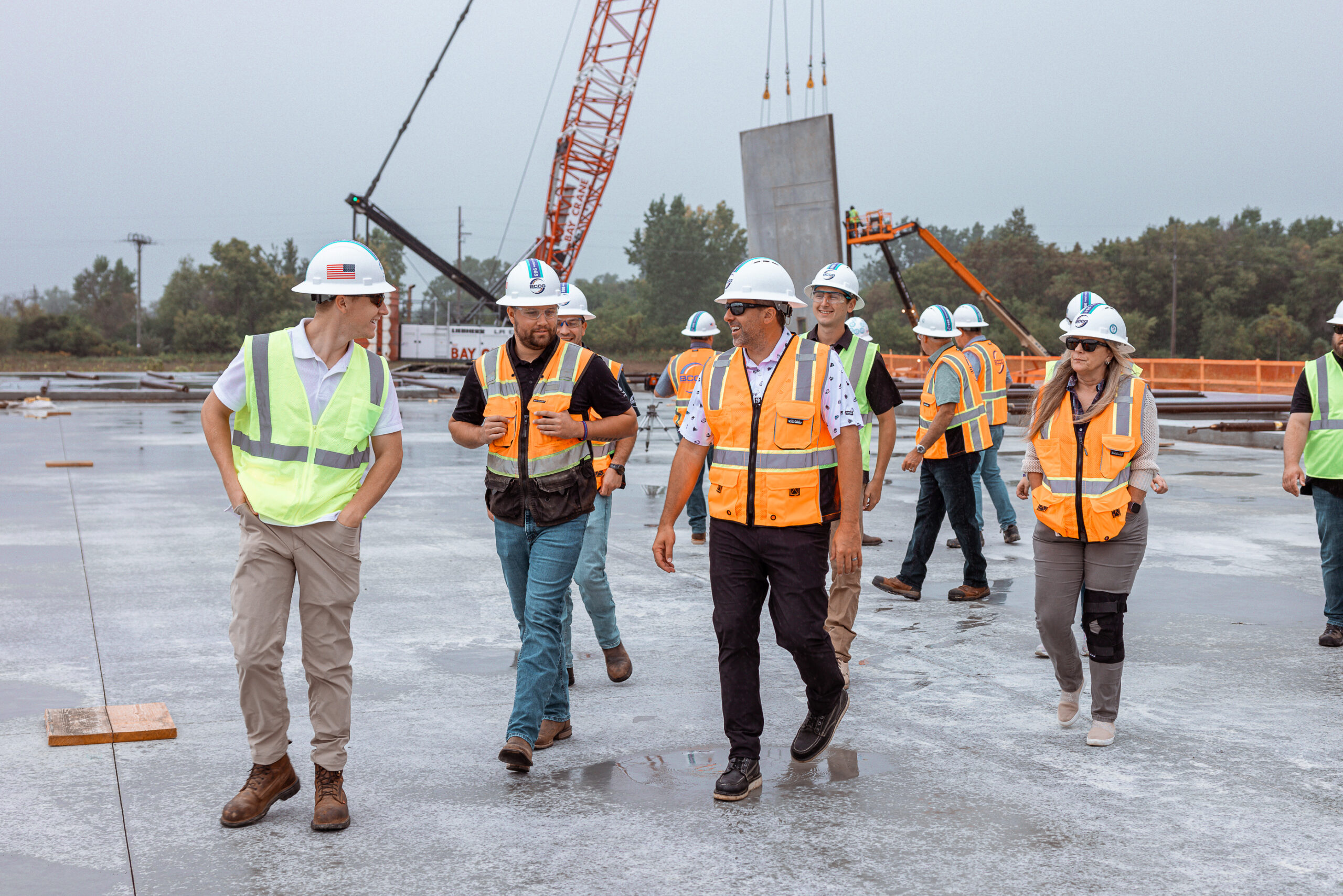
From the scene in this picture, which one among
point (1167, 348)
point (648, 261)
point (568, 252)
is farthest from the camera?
point (648, 261)

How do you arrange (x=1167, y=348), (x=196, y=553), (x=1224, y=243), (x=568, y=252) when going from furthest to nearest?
(x=1224, y=243), (x=1167, y=348), (x=568, y=252), (x=196, y=553)

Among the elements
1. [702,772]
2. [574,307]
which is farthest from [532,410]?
Answer: [574,307]

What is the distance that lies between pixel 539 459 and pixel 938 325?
4.24 metres

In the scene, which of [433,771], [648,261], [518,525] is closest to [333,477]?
[518,525]

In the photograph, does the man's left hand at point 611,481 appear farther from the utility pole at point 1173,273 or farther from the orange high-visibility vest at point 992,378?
the utility pole at point 1173,273

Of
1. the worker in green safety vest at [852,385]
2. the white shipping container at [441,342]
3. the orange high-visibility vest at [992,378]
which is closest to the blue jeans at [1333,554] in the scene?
the orange high-visibility vest at [992,378]

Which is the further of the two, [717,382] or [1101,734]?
[1101,734]

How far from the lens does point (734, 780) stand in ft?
14.2

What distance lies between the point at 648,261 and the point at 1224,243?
157 ft

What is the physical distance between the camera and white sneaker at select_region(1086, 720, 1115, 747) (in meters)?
4.95

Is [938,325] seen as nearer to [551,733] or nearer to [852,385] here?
[852,385]

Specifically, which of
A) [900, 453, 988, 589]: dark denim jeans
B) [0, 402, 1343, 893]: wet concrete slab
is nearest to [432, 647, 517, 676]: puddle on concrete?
[0, 402, 1343, 893]: wet concrete slab

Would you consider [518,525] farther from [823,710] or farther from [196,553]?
[196,553]

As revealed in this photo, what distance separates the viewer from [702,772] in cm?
464
